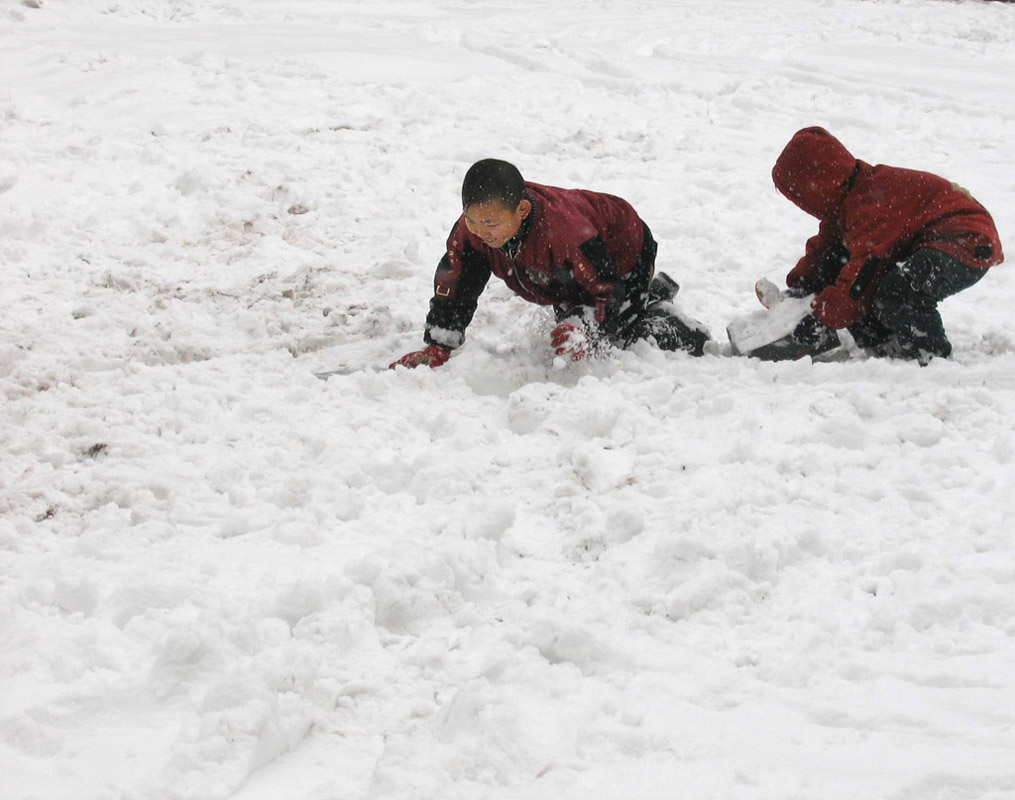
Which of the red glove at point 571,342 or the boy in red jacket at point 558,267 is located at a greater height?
the boy in red jacket at point 558,267

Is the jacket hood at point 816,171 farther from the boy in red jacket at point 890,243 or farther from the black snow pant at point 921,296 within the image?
the black snow pant at point 921,296

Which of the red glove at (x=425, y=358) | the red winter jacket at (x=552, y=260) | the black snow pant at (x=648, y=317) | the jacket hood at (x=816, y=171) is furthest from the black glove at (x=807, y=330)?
the red glove at (x=425, y=358)

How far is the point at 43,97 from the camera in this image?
655 cm

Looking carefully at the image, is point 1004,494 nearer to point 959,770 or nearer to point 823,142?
point 959,770

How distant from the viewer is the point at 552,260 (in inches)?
140

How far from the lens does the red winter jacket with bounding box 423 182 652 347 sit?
3539mm

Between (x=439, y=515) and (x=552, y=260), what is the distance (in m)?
1.36

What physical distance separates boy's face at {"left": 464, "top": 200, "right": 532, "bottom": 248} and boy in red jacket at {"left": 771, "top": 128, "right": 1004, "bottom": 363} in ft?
4.12

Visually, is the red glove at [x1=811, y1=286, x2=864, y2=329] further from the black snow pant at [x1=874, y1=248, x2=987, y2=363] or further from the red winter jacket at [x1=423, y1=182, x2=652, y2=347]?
A: the red winter jacket at [x1=423, y1=182, x2=652, y2=347]

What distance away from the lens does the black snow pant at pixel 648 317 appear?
12.5 feet

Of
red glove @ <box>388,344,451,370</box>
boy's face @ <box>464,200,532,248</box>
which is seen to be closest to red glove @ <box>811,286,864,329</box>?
boy's face @ <box>464,200,532,248</box>

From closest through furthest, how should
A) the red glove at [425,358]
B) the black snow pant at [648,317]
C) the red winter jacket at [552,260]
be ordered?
1. the red winter jacket at [552,260]
2. the red glove at [425,358]
3. the black snow pant at [648,317]

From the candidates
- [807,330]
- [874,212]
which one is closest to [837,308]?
[807,330]

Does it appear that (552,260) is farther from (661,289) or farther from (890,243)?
(890,243)
